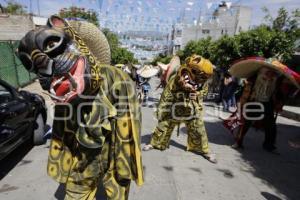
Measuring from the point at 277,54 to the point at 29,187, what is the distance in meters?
10.3

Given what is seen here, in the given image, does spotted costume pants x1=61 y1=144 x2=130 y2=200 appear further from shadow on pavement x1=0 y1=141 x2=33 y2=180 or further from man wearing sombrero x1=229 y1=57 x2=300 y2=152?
man wearing sombrero x1=229 y1=57 x2=300 y2=152

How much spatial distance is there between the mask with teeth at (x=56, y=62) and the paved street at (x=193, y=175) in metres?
2.00

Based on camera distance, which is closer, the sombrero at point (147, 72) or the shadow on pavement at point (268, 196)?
the shadow on pavement at point (268, 196)

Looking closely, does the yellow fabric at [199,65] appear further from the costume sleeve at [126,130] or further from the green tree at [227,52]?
the green tree at [227,52]

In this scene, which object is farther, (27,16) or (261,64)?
(27,16)

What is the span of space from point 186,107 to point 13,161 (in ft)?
9.36

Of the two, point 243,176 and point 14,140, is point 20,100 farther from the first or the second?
point 243,176

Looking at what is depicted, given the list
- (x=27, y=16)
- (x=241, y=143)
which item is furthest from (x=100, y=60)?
(x=27, y=16)

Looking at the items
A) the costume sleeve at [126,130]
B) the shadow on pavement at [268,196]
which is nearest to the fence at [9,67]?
the costume sleeve at [126,130]

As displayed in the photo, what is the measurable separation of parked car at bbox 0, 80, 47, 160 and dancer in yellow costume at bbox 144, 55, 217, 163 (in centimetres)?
200

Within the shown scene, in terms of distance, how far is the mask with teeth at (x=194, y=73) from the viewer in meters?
3.87

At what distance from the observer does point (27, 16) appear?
65.0ft

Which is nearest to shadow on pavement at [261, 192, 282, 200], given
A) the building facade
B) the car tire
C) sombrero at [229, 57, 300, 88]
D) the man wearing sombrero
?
the man wearing sombrero

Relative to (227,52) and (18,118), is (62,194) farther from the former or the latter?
(227,52)
